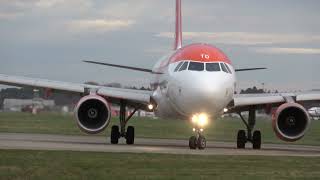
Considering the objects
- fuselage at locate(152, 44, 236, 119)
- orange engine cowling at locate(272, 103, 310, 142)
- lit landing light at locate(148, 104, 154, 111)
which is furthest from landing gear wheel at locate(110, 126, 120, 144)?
orange engine cowling at locate(272, 103, 310, 142)

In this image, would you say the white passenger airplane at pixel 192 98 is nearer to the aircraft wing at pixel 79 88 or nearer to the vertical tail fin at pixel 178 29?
the aircraft wing at pixel 79 88

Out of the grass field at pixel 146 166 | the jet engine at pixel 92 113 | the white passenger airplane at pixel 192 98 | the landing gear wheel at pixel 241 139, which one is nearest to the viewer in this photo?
the grass field at pixel 146 166

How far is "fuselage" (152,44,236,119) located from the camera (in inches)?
1110

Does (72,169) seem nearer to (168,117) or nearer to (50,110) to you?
(168,117)

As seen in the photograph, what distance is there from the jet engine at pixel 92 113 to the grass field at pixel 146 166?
815 cm

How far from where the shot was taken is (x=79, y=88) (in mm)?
33750

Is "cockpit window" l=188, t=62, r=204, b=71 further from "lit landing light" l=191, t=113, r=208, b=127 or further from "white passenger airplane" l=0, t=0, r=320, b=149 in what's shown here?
"lit landing light" l=191, t=113, r=208, b=127

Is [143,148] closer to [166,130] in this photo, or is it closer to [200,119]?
[200,119]

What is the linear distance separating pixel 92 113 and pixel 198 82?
574 centimetres

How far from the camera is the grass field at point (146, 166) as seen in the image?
17234 mm

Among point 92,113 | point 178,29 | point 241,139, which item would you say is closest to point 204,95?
point 92,113

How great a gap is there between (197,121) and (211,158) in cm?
667

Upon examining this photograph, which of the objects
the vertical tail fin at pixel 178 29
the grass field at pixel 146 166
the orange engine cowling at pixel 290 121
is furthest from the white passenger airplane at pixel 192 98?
the vertical tail fin at pixel 178 29

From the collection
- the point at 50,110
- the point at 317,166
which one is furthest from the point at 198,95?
the point at 50,110
